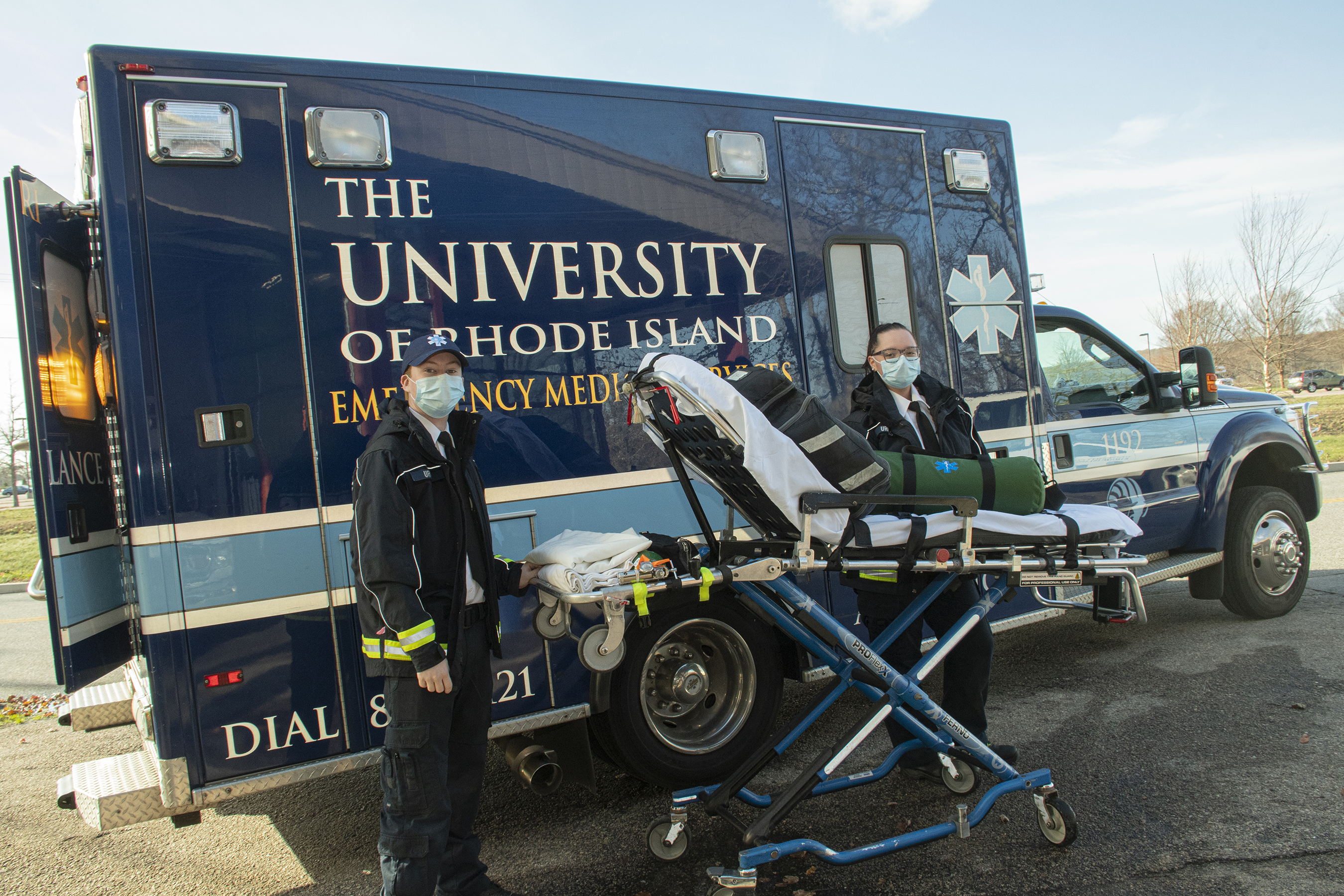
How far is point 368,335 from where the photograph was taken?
10.7 ft

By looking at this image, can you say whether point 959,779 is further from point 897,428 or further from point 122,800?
point 122,800

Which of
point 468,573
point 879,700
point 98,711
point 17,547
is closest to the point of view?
point 468,573

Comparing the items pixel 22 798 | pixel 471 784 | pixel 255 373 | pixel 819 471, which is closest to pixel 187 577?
pixel 255 373

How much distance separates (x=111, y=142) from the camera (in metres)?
2.94

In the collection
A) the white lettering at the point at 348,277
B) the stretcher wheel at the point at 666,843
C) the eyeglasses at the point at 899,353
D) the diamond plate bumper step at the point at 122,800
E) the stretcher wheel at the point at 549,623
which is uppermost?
the white lettering at the point at 348,277

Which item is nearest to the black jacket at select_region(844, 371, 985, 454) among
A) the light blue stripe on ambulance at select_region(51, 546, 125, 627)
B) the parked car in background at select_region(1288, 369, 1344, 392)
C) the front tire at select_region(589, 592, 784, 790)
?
the front tire at select_region(589, 592, 784, 790)

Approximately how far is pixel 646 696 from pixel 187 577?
1817mm

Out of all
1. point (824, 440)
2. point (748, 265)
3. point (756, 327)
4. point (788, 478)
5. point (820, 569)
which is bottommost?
point (820, 569)

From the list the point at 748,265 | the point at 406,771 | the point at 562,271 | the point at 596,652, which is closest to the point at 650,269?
the point at 562,271

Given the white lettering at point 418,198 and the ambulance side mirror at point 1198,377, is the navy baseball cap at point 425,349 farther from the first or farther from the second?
the ambulance side mirror at point 1198,377

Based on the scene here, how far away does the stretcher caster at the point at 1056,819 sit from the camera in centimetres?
309

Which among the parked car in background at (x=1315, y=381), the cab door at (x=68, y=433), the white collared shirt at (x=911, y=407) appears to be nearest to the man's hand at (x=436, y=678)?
the cab door at (x=68, y=433)

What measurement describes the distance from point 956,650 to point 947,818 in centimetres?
65

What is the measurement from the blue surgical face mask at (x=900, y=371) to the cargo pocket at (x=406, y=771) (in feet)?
7.30
